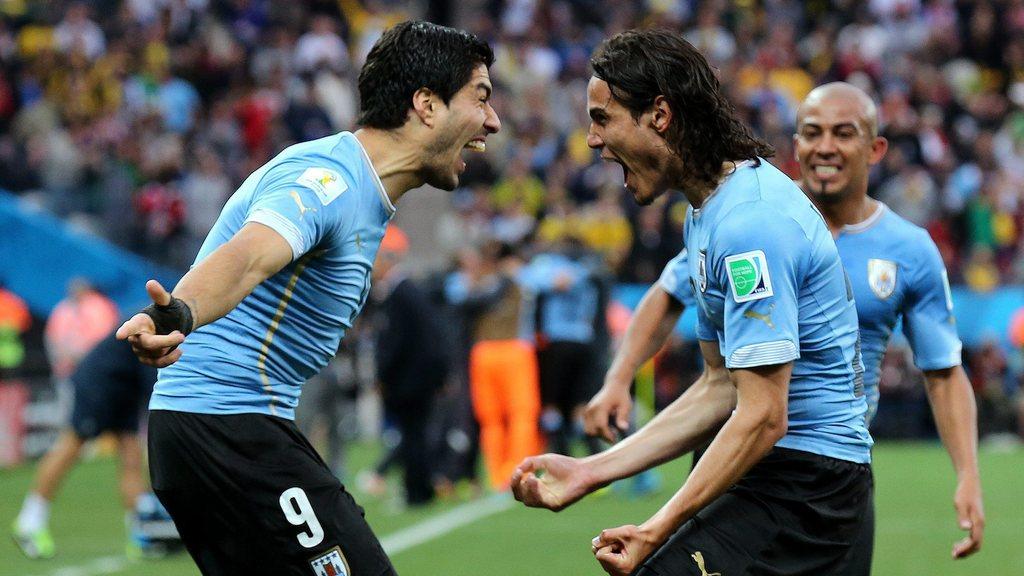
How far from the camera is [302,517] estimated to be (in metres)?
4.50

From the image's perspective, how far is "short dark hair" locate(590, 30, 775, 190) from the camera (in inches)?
169

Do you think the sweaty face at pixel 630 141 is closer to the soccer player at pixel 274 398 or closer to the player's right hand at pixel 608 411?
the soccer player at pixel 274 398

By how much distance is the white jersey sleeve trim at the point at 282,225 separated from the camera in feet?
13.8

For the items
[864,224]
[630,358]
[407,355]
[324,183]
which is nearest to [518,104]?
Answer: [407,355]

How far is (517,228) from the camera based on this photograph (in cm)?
1927

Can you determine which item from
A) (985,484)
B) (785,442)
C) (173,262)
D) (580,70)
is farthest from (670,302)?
(580,70)

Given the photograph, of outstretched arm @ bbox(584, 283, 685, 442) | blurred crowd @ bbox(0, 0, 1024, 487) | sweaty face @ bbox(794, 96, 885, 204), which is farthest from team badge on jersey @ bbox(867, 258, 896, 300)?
blurred crowd @ bbox(0, 0, 1024, 487)

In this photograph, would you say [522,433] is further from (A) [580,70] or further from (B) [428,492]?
(A) [580,70]

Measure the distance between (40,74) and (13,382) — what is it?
753 centimetres

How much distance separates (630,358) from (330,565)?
1.85 meters

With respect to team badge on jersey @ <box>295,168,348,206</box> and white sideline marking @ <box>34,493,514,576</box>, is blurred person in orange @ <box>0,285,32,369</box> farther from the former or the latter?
team badge on jersey @ <box>295,168,348,206</box>

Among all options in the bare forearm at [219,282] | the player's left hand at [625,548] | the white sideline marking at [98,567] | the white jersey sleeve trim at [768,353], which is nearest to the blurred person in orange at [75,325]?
the white sideline marking at [98,567]

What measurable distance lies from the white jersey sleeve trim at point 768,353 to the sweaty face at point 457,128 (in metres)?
1.32

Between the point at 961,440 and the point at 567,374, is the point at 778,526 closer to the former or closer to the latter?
the point at 961,440
